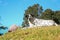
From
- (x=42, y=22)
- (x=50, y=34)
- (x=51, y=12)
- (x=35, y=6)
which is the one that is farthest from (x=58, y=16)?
(x=50, y=34)

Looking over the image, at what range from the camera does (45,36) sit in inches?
583

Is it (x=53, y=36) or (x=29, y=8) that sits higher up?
(x=29, y=8)

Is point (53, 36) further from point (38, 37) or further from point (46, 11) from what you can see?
point (46, 11)

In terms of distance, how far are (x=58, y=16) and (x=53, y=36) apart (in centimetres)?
3253

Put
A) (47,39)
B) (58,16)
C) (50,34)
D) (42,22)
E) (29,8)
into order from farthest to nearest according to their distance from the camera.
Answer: (29,8) < (58,16) < (42,22) < (50,34) < (47,39)

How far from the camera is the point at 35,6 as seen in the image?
5044 cm

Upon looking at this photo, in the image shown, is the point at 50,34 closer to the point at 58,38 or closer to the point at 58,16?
the point at 58,38

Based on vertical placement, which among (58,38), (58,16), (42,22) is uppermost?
(58,16)

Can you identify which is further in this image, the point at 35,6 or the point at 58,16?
the point at 35,6

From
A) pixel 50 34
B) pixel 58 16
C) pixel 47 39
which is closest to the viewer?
pixel 47 39

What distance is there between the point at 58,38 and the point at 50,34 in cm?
126

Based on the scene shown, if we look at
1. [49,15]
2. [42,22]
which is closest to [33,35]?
[42,22]

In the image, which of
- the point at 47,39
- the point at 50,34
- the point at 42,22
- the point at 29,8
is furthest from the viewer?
the point at 29,8

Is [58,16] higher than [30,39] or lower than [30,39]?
higher
